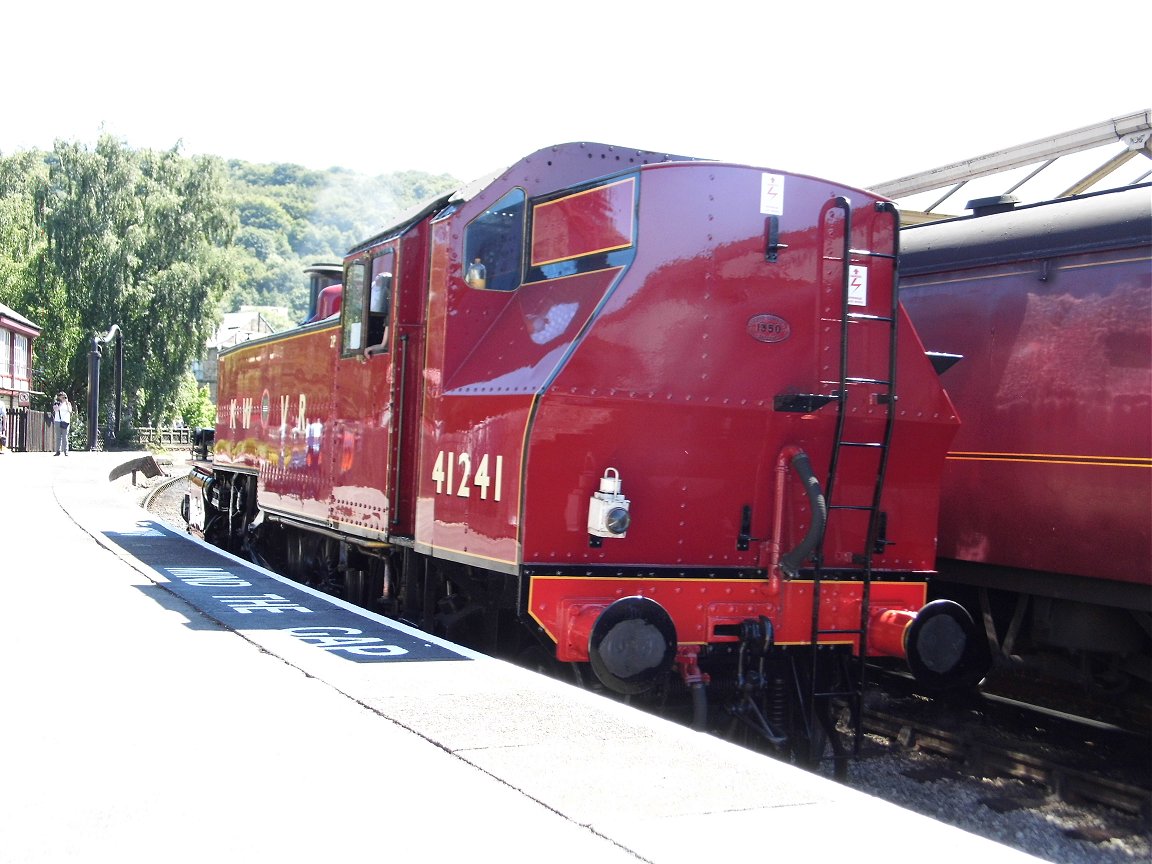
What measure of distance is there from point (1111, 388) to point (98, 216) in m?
44.4

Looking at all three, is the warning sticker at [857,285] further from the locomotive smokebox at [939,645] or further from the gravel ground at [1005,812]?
the gravel ground at [1005,812]

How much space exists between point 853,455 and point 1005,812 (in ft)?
6.75

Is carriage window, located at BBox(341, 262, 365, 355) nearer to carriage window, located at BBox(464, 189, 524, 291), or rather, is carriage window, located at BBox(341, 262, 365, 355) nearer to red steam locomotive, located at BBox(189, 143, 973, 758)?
red steam locomotive, located at BBox(189, 143, 973, 758)

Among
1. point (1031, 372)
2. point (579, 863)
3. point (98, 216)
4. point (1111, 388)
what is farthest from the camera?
point (98, 216)

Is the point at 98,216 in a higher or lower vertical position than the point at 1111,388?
higher

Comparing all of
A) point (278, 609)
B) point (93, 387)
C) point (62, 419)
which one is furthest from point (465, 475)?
point (93, 387)

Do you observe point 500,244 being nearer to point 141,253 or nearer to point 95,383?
point 95,383

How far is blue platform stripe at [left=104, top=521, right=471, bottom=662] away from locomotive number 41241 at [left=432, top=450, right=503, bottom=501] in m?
0.87

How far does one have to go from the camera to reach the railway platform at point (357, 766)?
333cm

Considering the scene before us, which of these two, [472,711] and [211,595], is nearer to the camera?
[472,711]

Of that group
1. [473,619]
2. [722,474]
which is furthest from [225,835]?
[473,619]

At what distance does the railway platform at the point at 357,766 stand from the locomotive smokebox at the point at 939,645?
1645 mm

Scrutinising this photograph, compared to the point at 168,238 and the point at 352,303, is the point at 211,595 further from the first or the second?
the point at 168,238

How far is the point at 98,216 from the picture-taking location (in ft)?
147
